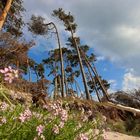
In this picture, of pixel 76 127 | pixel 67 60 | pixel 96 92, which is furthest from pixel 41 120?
pixel 67 60

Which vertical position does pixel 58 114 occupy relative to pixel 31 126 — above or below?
above

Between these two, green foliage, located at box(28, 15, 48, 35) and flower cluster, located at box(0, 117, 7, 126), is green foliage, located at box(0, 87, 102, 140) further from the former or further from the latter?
green foliage, located at box(28, 15, 48, 35)

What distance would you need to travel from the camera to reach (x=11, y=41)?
19.3 meters

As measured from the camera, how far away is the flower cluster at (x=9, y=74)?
98.1 inches

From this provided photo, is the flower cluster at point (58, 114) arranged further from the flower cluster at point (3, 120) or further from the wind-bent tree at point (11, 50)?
the wind-bent tree at point (11, 50)

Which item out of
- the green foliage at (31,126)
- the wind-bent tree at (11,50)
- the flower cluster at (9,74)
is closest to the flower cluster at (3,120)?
the green foliage at (31,126)

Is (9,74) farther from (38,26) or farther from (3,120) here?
(38,26)

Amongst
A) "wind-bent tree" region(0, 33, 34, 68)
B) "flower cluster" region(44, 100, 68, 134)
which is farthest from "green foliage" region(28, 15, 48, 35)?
"flower cluster" region(44, 100, 68, 134)

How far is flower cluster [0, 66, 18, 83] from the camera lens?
98.1 inches

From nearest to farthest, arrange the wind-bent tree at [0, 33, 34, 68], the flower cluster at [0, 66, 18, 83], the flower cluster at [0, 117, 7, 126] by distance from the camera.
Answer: the flower cluster at [0, 66, 18, 83]
the flower cluster at [0, 117, 7, 126]
the wind-bent tree at [0, 33, 34, 68]

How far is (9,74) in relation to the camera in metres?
2.54

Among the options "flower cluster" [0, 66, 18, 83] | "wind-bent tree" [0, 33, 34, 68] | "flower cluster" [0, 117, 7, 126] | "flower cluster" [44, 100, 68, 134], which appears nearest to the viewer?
"flower cluster" [0, 66, 18, 83]

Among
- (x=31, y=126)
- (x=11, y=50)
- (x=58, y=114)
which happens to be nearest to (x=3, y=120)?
(x=31, y=126)

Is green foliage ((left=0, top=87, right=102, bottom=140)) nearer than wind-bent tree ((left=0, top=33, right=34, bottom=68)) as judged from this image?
Yes
